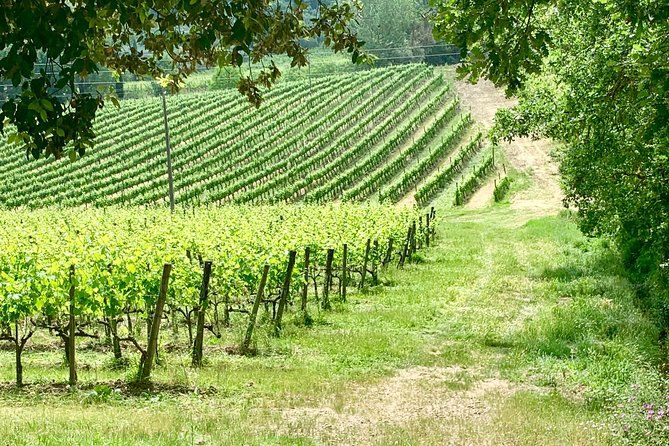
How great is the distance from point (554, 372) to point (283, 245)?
23.2ft

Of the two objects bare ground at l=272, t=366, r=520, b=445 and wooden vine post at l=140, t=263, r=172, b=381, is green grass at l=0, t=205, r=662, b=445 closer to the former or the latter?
bare ground at l=272, t=366, r=520, b=445

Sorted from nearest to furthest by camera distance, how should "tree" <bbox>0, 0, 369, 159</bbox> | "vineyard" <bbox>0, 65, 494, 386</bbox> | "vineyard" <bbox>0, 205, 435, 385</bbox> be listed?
"tree" <bbox>0, 0, 369, 159</bbox>, "vineyard" <bbox>0, 205, 435, 385</bbox>, "vineyard" <bbox>0, 65, 494, 386</bbox>

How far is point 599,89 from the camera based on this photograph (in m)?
12.6

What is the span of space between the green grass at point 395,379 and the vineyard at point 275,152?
4074 centimetres

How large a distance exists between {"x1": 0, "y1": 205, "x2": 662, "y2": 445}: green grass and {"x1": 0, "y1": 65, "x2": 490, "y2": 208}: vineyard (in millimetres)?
40744

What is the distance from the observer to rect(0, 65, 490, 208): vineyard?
60.6 metres

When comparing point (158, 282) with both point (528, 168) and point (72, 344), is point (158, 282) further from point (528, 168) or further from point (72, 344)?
point (528, 168)

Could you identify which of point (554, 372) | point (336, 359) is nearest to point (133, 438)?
point (336, 359)

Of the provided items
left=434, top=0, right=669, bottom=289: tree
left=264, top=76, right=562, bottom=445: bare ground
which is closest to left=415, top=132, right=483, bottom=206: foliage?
left=434, top=0, right=669, bottom=289: tree

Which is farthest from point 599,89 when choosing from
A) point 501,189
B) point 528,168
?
point 528,168

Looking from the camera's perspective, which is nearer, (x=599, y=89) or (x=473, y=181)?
(x=599, y=89)

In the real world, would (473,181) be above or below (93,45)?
below

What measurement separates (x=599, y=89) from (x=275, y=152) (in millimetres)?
57089

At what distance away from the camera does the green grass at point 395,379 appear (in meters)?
7.73
